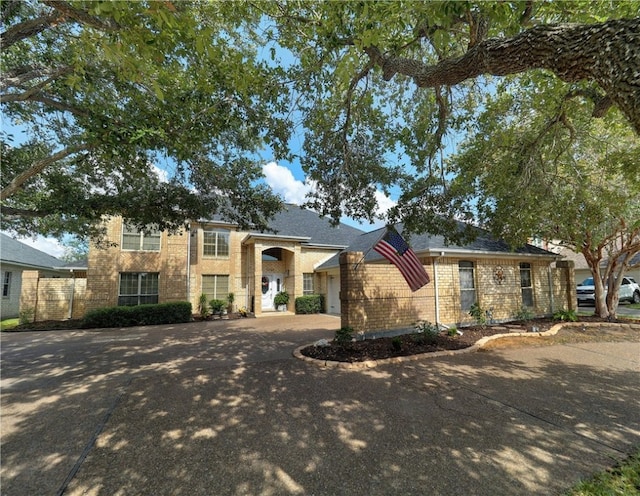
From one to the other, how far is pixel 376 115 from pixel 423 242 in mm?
5701

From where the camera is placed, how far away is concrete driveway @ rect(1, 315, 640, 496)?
2.85 meters

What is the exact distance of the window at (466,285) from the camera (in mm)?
11234

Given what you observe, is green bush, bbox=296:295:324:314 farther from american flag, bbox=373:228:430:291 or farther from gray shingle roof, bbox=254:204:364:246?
american flag, bbox=373:228:430:291

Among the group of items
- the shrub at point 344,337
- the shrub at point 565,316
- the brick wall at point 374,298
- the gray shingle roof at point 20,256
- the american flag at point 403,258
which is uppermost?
the gray shingle roof at point 20,256

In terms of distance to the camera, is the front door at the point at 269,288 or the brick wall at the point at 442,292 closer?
the brick wall at the point at 442,292

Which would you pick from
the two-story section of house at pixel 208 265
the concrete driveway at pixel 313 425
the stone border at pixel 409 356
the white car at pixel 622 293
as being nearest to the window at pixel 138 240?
the two-story section of house at pixel 208 265

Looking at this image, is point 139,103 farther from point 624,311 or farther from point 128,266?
point 624,311

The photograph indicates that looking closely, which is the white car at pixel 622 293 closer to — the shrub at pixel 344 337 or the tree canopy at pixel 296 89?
the tree canopy at pixel 296 89

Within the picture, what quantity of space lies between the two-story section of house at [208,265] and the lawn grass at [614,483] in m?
13.8

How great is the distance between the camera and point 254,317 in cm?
1603

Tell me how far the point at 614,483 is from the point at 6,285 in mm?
26793

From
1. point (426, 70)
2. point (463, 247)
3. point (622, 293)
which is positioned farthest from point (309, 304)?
point (622, 293)

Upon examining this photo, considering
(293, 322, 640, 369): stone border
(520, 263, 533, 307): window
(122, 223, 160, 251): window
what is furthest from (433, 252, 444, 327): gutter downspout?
(122, 223, 160, 251): window

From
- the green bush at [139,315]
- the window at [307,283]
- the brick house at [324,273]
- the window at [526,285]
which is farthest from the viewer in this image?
the window at [307,283]
